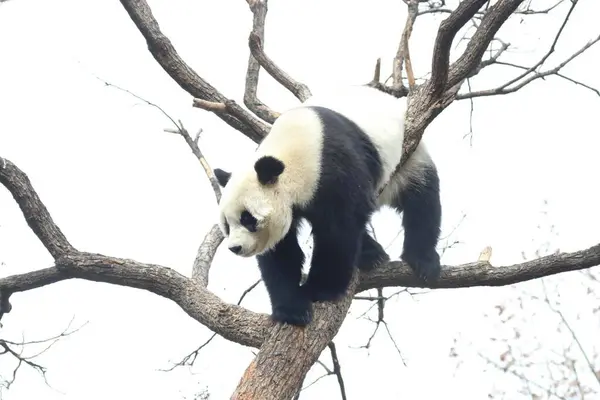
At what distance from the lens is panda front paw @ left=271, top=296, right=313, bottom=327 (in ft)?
11.4

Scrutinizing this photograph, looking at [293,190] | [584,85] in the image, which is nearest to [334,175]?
[293,190]

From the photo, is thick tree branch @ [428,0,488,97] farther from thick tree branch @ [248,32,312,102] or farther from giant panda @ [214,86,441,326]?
thick tree branch @ [248,32,312,102]

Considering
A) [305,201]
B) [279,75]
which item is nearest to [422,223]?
[305,201]

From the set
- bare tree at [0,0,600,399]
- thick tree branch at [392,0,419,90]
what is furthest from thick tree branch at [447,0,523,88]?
thick tree branch at [392,0,419,90]

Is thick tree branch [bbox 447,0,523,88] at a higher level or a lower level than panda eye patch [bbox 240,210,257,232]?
higher

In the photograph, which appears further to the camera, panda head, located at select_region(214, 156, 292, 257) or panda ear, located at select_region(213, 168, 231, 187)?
panda ear, located at select_region(213, 168, 231, 187)

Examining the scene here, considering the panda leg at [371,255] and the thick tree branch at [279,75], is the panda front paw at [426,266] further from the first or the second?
the thick tree branch at [279,75]

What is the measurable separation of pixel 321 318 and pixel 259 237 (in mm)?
556

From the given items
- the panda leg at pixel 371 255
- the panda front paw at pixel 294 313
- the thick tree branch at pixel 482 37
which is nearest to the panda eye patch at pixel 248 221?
the panda front paw at pixel 294 313

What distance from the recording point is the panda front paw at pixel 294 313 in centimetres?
346

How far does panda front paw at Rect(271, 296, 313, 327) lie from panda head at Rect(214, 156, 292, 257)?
0.35 metres

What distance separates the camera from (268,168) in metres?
3.50

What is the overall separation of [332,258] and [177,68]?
2217 millimetres

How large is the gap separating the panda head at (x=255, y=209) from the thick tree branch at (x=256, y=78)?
6.69 feet
